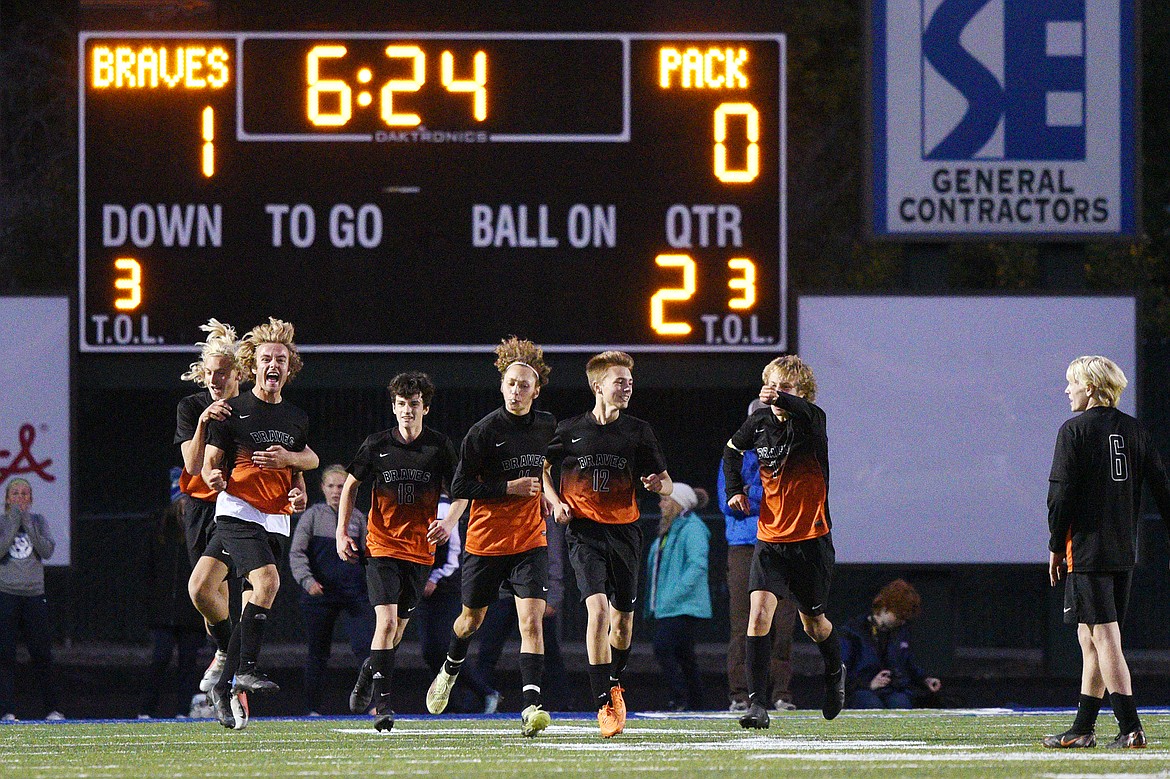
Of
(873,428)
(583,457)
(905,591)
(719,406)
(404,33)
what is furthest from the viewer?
(719,406)

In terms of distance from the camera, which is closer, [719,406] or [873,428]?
[873,428]

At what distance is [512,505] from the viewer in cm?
1014

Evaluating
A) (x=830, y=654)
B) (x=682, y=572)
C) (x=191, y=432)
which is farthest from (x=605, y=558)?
(x=682, y=572)

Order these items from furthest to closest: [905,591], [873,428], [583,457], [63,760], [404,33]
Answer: [873,428] < [404,33] < [905,591] < [583,457] < [63,760]

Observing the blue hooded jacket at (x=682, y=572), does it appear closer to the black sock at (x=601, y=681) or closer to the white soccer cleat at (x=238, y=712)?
the black sock at (x=601, y=681)

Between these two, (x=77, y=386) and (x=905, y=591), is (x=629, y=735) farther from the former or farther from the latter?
(x=77, y=386)

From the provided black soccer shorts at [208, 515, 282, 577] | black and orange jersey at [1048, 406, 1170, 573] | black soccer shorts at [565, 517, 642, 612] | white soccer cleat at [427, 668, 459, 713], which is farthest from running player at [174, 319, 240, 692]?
black and orange jersey at [1048, 406, 1170, 573]

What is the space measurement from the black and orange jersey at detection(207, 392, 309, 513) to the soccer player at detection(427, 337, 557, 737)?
2.76ft

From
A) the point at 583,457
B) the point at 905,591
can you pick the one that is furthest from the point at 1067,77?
the point at 583,457

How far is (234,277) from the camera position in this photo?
47.6 ft

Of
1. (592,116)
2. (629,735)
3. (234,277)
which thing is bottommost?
(629,735)

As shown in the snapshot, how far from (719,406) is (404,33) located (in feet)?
26.8

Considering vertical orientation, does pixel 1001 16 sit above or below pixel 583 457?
above

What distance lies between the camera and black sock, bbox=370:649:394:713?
33.5 feet
